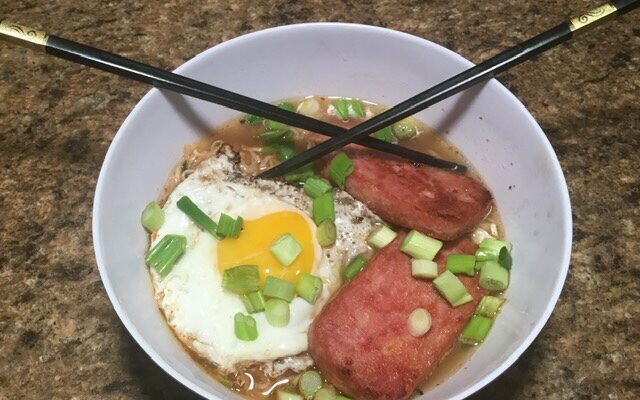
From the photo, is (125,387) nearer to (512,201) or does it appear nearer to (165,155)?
(165,155)

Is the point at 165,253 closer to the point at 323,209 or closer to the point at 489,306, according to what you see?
the point at 323,209

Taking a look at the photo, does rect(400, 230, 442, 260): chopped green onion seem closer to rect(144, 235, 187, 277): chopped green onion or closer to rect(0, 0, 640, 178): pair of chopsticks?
rect(0, 0, 640, 178): pair of chopsticks

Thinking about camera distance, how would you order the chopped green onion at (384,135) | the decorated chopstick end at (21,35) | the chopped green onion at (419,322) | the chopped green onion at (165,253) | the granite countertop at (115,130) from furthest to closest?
the chopped green onion at (384,135), the granite countertop at (115,130), the chopped green onion at (165,253), the chopped green onion at (419,322), the decorated chopstick end at (21,35)

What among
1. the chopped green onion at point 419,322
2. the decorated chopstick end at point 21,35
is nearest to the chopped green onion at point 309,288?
the chopped green onion at point 419,322

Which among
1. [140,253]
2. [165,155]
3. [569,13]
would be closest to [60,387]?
[140,253]

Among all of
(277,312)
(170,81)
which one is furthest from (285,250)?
(170,81)

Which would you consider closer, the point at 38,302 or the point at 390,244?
the point at 390,244

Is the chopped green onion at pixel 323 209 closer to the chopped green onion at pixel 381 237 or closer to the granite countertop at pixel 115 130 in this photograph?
the chopped green onion at pixel 381 237
